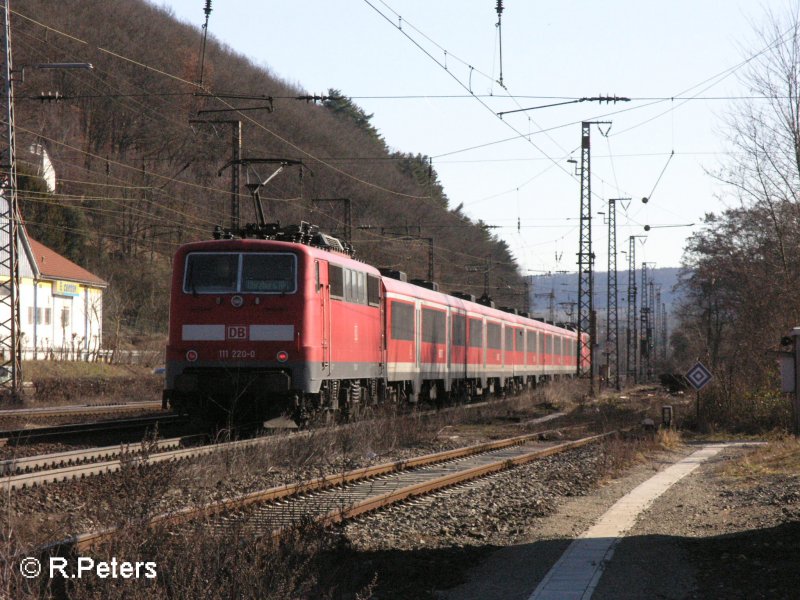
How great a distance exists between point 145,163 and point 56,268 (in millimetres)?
15126

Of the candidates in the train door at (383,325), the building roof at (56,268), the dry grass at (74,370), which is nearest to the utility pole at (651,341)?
the building roof at (56,268)

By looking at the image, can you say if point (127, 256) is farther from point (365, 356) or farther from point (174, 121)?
point (365, 356)

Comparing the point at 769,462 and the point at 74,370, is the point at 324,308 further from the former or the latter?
the point at 74,370

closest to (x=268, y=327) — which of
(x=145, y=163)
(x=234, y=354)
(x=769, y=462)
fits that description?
(x=234, y=354)

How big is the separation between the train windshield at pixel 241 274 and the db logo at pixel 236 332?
0.61 metres

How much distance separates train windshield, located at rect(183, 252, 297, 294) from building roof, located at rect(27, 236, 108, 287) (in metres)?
36.3

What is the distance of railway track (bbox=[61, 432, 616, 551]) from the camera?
891cm

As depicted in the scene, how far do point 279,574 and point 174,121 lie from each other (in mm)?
62890

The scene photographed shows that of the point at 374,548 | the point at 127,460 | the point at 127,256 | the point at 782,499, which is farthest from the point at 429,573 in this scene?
the point at 127,256

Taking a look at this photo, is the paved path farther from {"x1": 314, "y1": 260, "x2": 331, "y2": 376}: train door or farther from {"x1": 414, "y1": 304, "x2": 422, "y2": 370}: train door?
{"x1": 414, "y1": 304, "x2": 422, "y2": 370}: train door

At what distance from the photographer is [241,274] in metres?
17.7

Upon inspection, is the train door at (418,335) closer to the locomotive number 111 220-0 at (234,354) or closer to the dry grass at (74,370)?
the locomotive number 111 220-0 at (234,354)

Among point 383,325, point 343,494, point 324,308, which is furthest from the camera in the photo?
point 383,325

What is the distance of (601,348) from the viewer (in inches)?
1877
